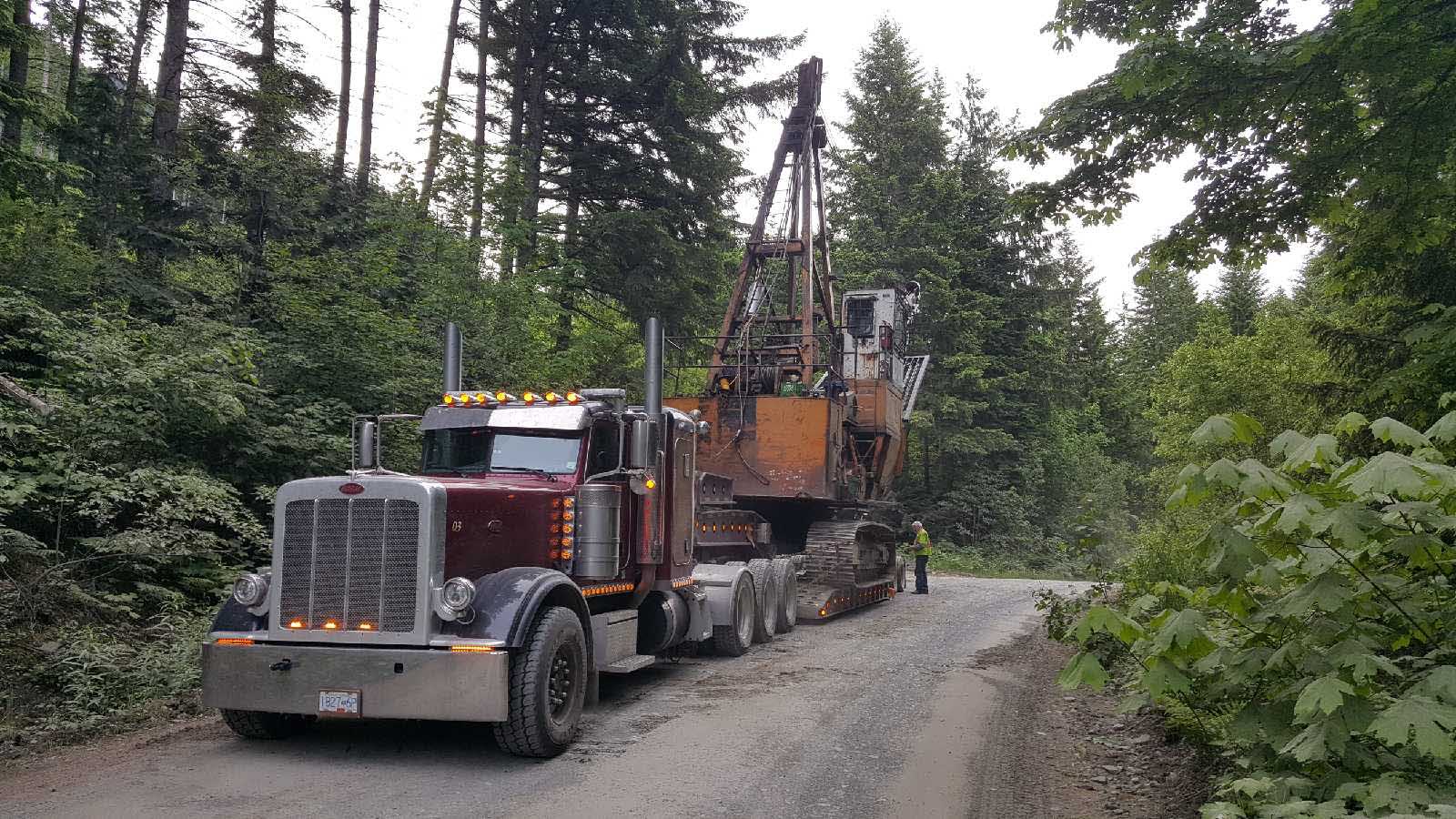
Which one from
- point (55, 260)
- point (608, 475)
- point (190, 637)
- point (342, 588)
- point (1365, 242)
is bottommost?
point (190, 637)

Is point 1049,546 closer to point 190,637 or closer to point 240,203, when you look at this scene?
point 240,203

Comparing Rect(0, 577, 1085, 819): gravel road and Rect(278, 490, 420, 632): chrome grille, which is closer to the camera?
Rect(0, 577, 1085, 819): gravel road

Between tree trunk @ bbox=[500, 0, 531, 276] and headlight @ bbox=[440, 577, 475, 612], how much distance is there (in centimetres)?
1268

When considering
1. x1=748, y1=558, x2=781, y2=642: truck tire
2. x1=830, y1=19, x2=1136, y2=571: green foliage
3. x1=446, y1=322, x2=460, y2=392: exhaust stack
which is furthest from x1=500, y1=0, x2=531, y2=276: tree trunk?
x1=830, y1=19, x2=1136, y2=571: green foliage

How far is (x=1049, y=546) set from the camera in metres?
34.8

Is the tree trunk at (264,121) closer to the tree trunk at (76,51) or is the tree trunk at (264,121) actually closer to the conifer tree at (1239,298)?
the tree trunk at (76,51)

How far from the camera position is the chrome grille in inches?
255

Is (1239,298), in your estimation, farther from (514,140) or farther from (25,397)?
(25,397)

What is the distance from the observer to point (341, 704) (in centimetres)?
628

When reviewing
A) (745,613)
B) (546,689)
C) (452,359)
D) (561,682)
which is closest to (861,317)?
(745,613)

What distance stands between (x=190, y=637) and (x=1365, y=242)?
1014cm

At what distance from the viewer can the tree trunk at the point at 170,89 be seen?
47.3 ft

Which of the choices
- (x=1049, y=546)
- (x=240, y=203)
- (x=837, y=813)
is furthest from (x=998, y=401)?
(x=837, y=813)

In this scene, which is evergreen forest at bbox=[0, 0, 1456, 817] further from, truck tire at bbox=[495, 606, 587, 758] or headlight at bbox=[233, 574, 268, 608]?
truck tire at bbox=[495, 606, 587, 758]
